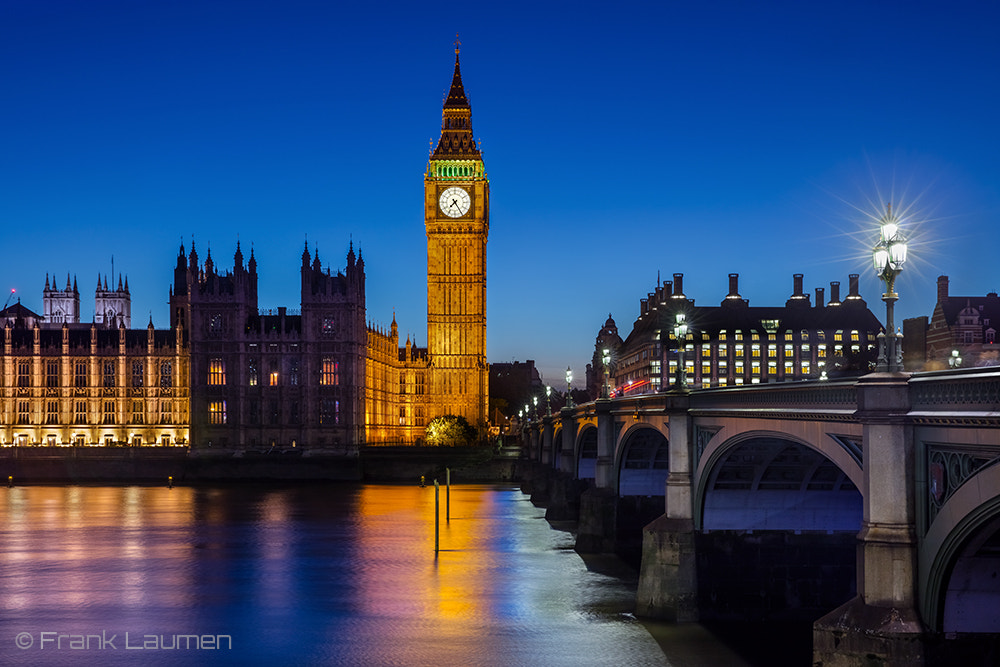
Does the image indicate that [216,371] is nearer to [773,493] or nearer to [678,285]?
[678,285]

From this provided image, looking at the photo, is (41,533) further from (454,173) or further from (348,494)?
(454,173)

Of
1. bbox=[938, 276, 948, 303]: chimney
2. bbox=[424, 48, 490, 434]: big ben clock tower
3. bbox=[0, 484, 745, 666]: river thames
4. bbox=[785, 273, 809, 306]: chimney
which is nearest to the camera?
bbox=[0, 484, 745, 666]: river thames

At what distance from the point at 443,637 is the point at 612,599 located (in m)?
7.91

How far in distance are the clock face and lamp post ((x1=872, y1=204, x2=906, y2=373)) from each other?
14703cm

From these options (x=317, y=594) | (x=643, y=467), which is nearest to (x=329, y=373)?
(x=643, y=467)

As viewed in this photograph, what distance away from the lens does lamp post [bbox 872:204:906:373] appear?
18.6 m

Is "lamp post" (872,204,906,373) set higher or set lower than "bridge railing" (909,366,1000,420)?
higher

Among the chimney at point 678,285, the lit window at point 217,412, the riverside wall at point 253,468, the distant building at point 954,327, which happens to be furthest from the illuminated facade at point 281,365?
the distant building at point 954,327

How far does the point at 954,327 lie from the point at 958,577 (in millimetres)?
94773

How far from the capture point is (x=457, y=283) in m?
164

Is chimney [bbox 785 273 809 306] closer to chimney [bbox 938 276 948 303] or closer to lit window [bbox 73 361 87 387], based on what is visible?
chimney [bbox 938 276 948 303]

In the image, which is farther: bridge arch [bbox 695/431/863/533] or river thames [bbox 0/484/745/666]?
river thames [bbox 0/484/745/666]

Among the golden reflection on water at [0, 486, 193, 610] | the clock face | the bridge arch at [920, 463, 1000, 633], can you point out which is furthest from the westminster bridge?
the clock face

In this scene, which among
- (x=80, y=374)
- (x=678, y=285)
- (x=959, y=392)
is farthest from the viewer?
→ (x=678, y=285)
